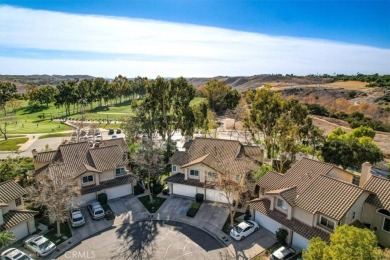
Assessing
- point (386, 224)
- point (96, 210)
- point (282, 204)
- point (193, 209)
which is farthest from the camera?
point (193, 209)

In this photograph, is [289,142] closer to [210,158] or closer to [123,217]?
[210,158]

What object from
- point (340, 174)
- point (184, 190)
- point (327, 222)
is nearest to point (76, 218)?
point (184, 190)

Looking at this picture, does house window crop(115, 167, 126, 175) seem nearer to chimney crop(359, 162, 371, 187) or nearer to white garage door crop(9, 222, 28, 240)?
white garage door crop(9, 222, 28, 240)

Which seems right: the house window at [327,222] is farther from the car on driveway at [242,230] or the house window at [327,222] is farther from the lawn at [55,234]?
the lawn at [55,234]

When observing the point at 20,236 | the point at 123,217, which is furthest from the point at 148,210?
the point at 20,236

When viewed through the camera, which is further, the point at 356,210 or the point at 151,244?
the point at 151,244

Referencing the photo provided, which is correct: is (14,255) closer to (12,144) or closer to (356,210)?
(356,210)

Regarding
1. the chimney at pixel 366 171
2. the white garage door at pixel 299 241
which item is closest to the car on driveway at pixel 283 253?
the white garage door at pixel 299 241
